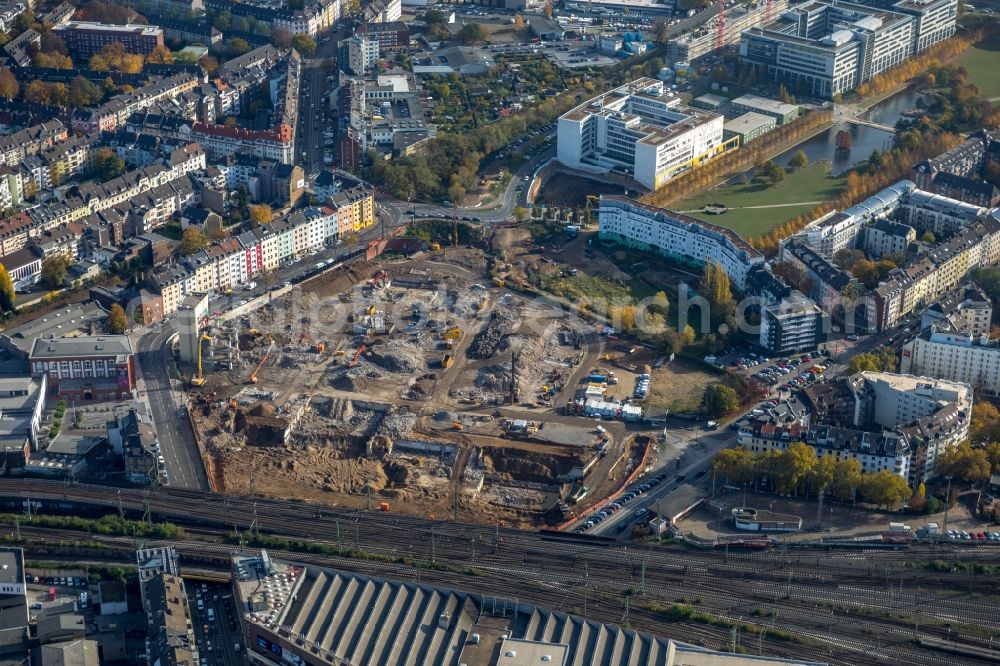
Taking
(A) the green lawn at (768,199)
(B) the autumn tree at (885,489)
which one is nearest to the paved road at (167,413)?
(B) the autumn tree at (885,489)

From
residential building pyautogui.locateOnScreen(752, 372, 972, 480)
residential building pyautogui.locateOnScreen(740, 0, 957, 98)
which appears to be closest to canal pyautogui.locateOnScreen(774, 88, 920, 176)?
residential building pyautogui.locateOnScreen(740, 0, 957, 98)

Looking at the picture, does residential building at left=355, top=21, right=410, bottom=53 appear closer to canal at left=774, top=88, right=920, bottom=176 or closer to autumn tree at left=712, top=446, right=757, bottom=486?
canal at left=774, top=88, right=920, bottom=176

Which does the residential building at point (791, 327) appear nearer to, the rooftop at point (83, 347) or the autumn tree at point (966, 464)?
the autumn tree at point (966, 464)

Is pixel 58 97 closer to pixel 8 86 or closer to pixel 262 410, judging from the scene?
pixel 8 86

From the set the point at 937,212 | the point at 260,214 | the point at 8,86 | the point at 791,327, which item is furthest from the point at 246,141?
the point at 937,212

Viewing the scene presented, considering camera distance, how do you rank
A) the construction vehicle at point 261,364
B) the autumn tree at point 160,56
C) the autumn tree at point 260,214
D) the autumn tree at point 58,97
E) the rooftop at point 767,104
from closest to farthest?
the construction vehicle at point 261,364 → the autumn tree at point 260,214 → the autumn tree at point 58,97 → the rooftop at point 767,104 → the autumn tree at point 160,56

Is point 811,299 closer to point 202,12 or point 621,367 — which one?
point 621,367

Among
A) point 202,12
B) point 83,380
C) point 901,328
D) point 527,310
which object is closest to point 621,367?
point 527,310
